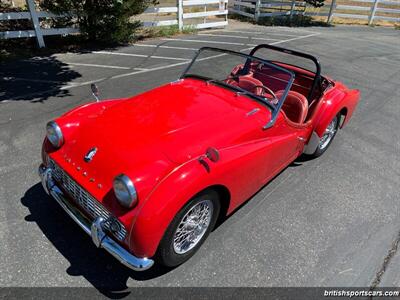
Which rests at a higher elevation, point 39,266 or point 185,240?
point 185,240

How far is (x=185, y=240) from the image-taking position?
2869 mm

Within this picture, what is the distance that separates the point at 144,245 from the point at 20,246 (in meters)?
1.46

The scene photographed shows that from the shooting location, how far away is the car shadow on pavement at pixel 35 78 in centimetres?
617

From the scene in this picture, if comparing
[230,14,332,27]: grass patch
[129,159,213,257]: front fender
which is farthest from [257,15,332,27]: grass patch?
[129,159,213,257]: front fender

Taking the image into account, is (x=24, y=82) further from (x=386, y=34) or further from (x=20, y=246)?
(x=386, y=34)

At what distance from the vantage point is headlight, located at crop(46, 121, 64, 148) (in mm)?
3020

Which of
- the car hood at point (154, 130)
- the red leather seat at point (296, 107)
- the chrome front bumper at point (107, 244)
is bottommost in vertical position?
the chrome front bumper at point (107, 244)

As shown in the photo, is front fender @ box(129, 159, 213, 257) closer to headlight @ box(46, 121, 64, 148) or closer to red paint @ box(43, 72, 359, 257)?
red paint @ box(43, 72, 359, 257)

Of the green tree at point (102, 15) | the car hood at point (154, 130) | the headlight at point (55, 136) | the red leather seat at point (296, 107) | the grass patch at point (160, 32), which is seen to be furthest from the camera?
the grass patch at point (160, 32)

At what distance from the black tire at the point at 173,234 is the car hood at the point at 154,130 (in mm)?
332

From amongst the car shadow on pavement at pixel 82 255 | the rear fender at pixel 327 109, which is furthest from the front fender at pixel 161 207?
the rear fender at pixel 327 109

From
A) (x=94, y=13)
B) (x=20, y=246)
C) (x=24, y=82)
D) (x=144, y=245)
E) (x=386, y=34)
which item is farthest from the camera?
(x=386, y=34)

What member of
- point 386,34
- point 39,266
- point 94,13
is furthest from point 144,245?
point 386,34

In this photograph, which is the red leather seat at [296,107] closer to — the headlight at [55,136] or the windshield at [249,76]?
the windshield at [249,76]
